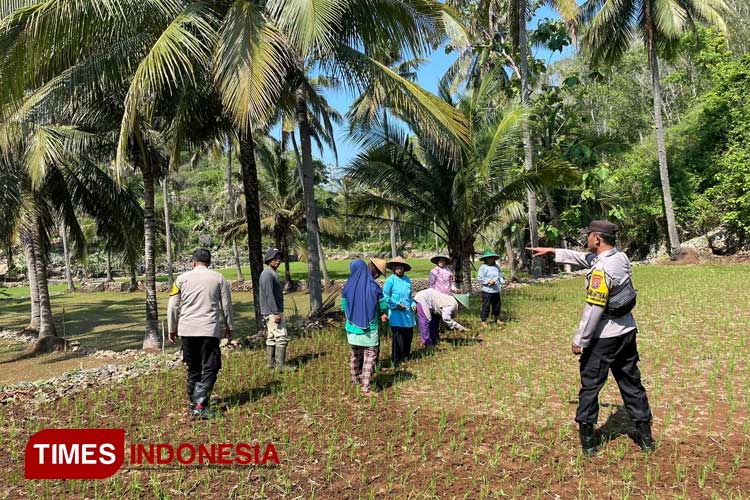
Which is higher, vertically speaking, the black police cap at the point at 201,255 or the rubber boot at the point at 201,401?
the black police cap at the point at 201,255

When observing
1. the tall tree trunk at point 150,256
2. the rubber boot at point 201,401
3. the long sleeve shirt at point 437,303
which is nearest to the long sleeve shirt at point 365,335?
the rubber boot at point 201,401

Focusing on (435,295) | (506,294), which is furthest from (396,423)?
(506,294)

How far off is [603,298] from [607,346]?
1.40ft

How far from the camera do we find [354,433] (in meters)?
5.04

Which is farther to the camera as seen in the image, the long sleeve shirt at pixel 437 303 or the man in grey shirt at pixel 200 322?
the long sleeve shirt at pixel 437 303

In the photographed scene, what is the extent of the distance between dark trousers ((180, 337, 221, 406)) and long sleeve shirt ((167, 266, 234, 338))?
0.11 metres

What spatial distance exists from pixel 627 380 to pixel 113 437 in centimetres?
495

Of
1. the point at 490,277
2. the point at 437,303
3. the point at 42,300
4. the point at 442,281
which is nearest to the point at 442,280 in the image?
the point at 442,281

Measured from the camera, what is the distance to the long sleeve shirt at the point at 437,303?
8352mm

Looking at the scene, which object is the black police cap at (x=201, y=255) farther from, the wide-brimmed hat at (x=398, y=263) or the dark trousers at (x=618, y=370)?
the dark trousers at (x=618, y=370)

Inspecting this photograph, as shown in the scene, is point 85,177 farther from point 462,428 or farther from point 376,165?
point 462,428

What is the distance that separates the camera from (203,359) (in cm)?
545

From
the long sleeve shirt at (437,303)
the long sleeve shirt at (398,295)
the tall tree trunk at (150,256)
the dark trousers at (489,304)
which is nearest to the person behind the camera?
the long sleeve shirt at (398,295)

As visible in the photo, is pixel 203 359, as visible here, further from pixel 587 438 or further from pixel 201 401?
pixel 587 438
